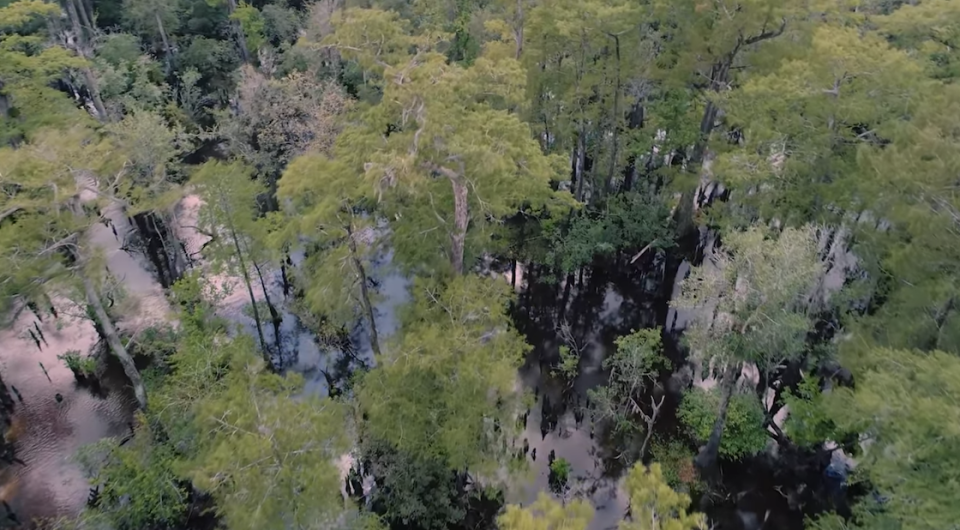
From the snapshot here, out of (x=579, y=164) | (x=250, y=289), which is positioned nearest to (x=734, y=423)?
(x=579, y=164)

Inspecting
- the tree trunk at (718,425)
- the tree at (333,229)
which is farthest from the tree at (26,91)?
the tree trunk at (718,425)

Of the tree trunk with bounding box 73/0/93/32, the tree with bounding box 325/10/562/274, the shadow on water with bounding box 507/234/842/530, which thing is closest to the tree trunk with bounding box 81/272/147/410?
the tree with bounding box 325/10/562/274

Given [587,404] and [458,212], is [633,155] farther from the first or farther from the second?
[458,212]

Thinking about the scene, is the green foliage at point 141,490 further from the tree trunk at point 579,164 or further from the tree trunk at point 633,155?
the tree trunk at point 633,155

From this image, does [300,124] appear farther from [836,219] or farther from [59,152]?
[836,219]

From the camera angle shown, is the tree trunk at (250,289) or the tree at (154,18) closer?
the tree trunk at (250,289)

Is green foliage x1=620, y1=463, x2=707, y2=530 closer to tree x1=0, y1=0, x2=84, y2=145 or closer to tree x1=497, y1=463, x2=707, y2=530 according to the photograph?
tree x1=497, y1=463, x2=707, y2=530
